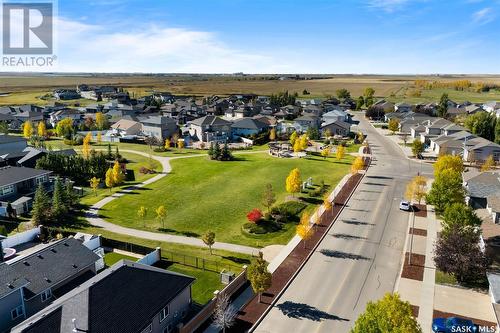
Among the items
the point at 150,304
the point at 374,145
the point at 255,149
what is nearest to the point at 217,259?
the point at 150,304

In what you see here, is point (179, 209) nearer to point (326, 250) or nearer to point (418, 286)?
point (326, 250)

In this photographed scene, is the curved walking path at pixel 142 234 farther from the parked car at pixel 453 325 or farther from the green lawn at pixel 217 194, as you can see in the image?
the parked car at pixel 453 325

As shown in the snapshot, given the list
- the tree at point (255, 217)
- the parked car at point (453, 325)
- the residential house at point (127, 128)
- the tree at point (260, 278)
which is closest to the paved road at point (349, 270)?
the tree at point (260, 278)

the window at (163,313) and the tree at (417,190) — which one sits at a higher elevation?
the tree at (417,190)

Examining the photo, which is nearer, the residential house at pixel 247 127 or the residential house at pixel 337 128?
the residential house at pixel 337 128

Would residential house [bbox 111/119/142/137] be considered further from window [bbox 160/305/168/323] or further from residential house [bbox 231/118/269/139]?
window [bbox 160/305/168/323]

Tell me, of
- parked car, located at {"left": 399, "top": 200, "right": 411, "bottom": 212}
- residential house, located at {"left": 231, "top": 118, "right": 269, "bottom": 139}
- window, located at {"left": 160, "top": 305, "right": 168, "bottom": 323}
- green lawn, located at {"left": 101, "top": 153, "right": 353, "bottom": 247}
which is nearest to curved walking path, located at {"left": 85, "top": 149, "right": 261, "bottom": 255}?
green lawn, located at {"left": 101, "top": 153, "right": 353, "bottom": 247}
